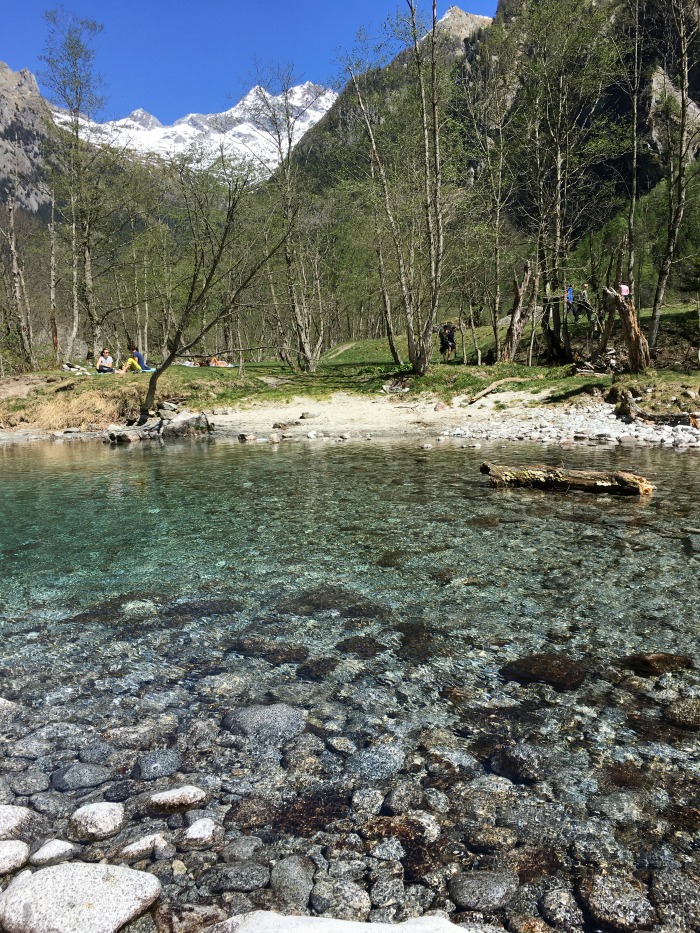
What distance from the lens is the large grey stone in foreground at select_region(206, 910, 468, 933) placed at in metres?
1.90

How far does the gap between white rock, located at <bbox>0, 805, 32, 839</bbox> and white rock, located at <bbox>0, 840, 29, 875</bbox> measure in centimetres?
15

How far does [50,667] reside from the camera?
14.1 ft

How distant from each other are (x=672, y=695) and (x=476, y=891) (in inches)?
85.5

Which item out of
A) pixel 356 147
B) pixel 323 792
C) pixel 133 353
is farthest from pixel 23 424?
pixel 323 792

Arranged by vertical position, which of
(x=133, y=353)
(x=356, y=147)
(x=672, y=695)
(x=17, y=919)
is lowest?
(x=672, y=695)

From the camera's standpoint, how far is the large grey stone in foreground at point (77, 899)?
200 centimetres

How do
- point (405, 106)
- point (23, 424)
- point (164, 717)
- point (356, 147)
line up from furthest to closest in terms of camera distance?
1. point (356, 147)
2. point (405, 106)
3. point (23, 424)
4. point (164, 717)

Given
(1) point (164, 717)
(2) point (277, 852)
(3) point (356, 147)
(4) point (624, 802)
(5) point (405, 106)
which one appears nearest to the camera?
(2) point (277, 852)

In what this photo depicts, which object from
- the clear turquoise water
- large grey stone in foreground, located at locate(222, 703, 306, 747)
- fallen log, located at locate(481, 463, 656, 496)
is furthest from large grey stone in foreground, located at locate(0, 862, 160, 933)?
fallen log, located at locate(481, 463, 656, 496)

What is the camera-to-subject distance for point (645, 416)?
56.6ft

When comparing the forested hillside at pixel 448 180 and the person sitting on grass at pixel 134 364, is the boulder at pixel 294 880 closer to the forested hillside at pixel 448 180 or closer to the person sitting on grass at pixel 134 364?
the forested hillside at pixel 448 180

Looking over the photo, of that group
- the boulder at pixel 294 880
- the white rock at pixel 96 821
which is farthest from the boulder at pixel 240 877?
the white rock at pixel 96 821

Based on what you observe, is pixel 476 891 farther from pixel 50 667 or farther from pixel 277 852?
pixel 50 667

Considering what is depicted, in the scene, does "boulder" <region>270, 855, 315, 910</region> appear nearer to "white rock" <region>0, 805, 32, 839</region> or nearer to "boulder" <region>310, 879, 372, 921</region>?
"boulder" <region>310, 879, 372, 921</region>
